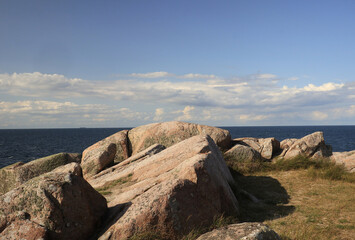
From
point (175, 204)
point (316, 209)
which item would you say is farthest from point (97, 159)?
point (316, 209)

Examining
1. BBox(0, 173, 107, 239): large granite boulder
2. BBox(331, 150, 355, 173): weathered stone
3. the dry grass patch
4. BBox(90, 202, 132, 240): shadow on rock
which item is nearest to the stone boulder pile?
the dry grass patch

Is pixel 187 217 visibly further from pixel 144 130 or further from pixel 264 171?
pixel 144 130

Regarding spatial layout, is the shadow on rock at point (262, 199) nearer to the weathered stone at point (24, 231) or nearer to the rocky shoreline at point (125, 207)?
the rocky shoreline at point (125, 207)

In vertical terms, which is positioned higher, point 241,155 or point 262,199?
point 241,155

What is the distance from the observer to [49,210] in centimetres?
607

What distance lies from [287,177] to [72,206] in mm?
11813

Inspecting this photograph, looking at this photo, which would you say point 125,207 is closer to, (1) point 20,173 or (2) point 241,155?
→ (2) point 241,155

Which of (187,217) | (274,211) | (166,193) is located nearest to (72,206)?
(166,193)

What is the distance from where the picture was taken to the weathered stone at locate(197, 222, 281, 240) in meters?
5.18

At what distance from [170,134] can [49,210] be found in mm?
12078

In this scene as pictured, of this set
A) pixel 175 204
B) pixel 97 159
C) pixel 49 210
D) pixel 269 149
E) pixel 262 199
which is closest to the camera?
pixel 49 210

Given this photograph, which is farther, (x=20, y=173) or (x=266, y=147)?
(x=266, y=147)

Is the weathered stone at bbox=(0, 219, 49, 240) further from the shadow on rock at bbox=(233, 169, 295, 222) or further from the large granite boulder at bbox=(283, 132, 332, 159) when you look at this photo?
the large granite boulder at bbox=(283, 132, 332, 159)

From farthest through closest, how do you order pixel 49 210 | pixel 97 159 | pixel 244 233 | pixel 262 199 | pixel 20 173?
pixel 20 173 → pixel 97 159 → pixel 262 199 → pixel 49 210 → pixel 244 233
